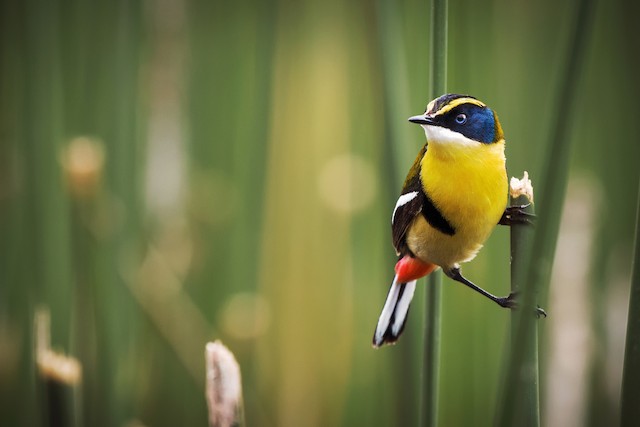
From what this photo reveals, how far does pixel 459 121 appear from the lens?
504 mm

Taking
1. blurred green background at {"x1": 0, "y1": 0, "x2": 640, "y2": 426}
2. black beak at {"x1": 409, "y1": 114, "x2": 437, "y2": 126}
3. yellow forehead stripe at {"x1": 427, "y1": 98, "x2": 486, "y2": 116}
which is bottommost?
blurred green background at {"x1": 0, "y1": 0, "x2": 640, "y2": 426}

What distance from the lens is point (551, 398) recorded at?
0.83m

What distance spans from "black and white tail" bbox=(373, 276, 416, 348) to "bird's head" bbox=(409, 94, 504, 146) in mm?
111

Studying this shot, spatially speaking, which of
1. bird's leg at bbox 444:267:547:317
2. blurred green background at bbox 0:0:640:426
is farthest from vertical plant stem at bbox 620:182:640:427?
blurred green background at bbox 0:0:640:426

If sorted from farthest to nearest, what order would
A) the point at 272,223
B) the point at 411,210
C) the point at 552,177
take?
the point at 272,223 → the point at 411,210 → the point at 552,177

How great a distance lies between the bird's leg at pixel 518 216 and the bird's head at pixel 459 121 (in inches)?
2.3

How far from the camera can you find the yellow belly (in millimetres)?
496

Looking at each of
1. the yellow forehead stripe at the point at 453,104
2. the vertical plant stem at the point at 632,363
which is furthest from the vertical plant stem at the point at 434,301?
the vertical plant stem at the point at 632,363

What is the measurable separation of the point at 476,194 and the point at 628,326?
0.13 m

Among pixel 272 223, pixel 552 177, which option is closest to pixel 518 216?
pixel 552 177

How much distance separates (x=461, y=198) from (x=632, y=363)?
152 millimetres

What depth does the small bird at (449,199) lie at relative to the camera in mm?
495

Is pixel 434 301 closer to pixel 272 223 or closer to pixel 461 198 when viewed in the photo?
pixel 461 198

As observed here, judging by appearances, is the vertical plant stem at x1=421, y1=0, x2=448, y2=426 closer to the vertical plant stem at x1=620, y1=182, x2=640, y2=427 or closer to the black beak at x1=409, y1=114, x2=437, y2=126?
the black beak at x1=409, y1=114, x2=437, y2=126
